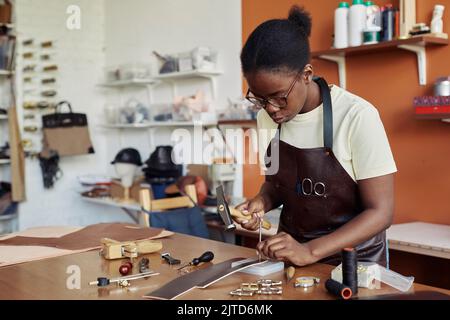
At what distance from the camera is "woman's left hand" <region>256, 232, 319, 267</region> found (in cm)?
167

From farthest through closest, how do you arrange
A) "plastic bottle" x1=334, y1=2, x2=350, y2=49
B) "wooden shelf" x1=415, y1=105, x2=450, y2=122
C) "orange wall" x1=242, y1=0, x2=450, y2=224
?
"plastic bottle" x1=334, y1=2, x2=350, y2=49 → "orange wall" x1=242, y1=0, x2=450, y2=224 → "wooden shelf" x1=415, y1=105, x2=450, y2=122

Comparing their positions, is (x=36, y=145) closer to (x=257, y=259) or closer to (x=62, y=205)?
(x=62, y=205)

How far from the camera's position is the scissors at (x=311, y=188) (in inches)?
75.7

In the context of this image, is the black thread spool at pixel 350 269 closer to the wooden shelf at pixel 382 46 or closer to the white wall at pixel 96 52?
the wooden shelf at pixel 382 46

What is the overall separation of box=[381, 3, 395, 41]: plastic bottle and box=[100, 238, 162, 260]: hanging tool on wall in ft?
6.34

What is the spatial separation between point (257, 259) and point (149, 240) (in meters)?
0.55

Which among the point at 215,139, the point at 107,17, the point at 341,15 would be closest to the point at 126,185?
the point at 215,139

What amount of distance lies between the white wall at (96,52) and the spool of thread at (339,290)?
3.46 m

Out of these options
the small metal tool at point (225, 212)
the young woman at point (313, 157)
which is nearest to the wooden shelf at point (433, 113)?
the young woman at point (313, 157)

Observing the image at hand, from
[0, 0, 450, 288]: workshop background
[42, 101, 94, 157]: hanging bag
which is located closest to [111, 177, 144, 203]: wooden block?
[0, 0, 450, 288]: workshop background

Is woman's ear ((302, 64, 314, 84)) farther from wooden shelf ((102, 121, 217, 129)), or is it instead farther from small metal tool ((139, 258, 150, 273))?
wooden shelf ((102, 121, 217, 129))

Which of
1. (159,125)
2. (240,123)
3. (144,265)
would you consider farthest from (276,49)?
(159,125)

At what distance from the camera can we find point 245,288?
1535 mm

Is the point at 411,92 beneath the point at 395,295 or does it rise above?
above
